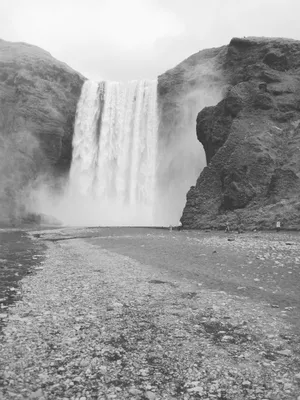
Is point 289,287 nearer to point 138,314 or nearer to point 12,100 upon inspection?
point 138,314

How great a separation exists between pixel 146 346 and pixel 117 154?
192ft

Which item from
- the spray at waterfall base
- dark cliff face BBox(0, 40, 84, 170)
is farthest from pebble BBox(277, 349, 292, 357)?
dark cliff face BBox(0, 40, 84, 170)

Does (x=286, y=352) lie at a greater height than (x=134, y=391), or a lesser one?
greater

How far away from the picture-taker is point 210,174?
4069 cm

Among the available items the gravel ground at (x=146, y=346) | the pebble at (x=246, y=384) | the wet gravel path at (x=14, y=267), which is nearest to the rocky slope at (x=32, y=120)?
the wet gravel path at (x=14, y=267)

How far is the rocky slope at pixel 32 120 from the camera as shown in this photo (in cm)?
6303

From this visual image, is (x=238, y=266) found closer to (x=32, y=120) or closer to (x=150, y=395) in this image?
(x=150, y=395)

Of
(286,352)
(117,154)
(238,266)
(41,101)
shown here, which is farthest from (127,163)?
(286,352)

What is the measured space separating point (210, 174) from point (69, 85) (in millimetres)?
45406

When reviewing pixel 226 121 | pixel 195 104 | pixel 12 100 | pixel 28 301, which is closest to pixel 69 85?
pixel 12 100

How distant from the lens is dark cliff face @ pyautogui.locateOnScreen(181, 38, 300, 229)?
3431 centimetres

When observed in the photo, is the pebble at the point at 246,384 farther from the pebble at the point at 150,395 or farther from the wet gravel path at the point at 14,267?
the wet gravel path at the point at 14,267

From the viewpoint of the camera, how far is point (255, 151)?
3812 cm

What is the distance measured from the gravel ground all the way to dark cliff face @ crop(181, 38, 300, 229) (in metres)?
22.5
